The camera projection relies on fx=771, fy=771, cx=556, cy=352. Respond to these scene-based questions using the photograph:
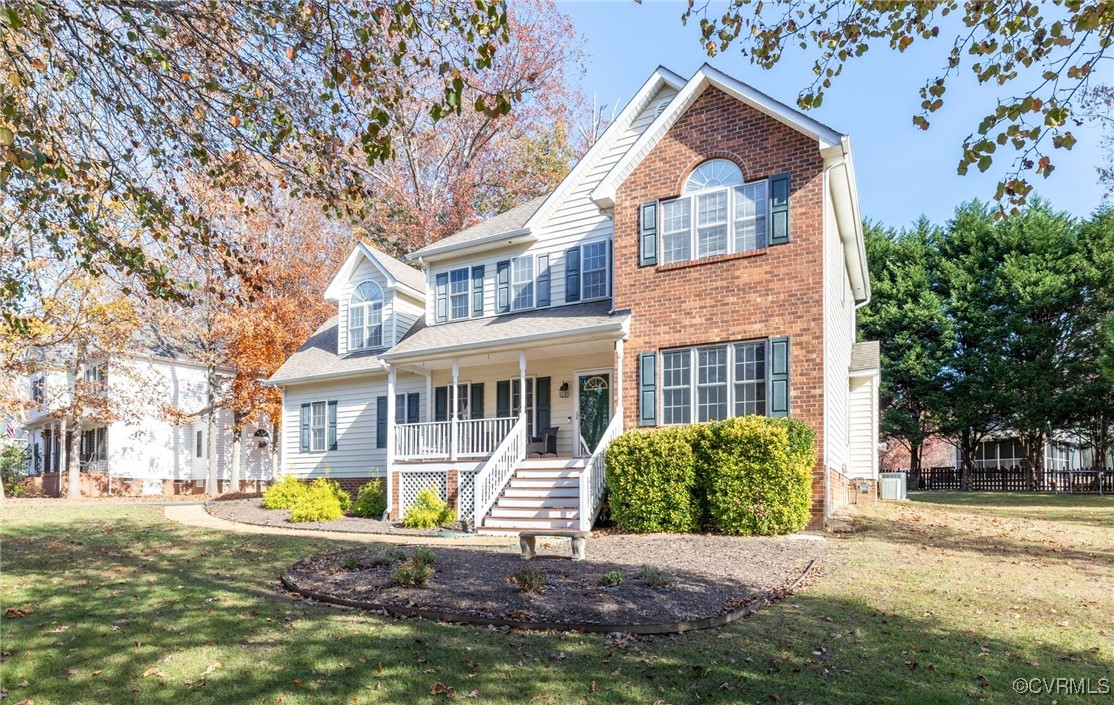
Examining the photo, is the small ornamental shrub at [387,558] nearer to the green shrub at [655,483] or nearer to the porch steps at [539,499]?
the green shrub at [655,483]

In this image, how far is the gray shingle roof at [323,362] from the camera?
69.3 ft

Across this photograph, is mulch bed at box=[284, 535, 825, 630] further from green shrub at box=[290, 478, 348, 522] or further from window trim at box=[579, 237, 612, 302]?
Result: window trim at box=[579, 237, 612, 302]

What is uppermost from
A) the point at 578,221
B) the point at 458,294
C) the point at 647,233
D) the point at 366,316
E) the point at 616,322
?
the point at 578,221

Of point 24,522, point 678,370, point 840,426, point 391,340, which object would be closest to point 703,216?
point 678,370

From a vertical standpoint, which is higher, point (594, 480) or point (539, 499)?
point (594, 480)

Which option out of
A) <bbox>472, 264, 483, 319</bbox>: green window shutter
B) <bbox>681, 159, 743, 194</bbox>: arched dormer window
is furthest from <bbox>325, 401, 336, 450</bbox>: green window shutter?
<bbox>681, 159, 743, 194</bbox>: arched dormer window

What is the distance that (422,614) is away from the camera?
707 cm

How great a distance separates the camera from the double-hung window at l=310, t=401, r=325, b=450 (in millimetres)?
21984

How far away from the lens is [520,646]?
625 centimetres

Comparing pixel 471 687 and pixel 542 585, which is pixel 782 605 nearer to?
pixel 542 585

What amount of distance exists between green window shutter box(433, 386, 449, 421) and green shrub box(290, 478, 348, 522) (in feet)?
10.4

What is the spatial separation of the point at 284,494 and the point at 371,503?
8.42 ft

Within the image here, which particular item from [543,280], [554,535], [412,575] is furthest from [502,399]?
[412,575]

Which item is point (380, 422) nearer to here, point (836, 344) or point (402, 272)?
point (402, 272)
